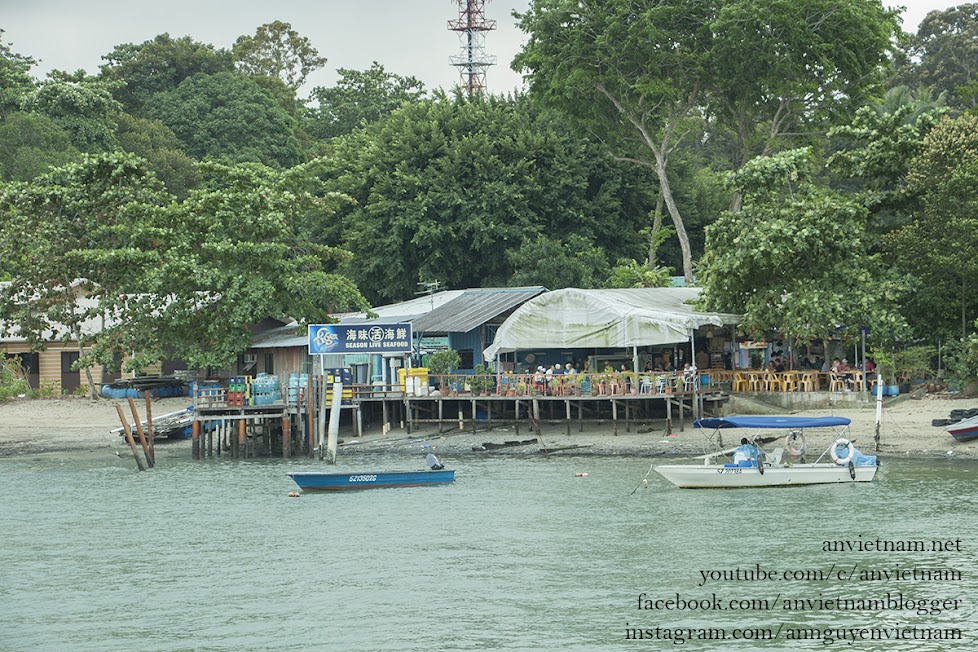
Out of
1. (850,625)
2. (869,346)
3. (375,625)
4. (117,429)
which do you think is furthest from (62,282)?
(850,625)

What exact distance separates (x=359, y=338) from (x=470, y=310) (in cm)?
730

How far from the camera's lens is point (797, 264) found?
45.8m

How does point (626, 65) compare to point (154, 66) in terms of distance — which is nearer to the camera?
point (626, 65)

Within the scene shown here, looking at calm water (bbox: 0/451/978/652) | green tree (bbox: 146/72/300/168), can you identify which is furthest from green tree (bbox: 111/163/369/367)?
green tree (bbox: 146/72/300/168)

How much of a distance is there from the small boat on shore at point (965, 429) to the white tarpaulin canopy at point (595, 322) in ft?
30.9

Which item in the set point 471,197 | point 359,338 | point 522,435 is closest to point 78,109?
point 471,197

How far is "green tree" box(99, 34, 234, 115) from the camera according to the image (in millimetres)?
86562

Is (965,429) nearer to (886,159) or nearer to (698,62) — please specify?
(886,159)

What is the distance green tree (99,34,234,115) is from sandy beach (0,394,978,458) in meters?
35.2

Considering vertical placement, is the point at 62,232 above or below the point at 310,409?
above

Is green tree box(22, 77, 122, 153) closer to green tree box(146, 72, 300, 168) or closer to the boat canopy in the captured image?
green tree box(146, 72, 300, 168)

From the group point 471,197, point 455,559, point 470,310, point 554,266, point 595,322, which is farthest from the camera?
point 471,197

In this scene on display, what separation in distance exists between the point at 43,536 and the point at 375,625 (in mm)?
12324

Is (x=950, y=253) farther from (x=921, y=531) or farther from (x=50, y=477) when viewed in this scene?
(x=50, y=477)
